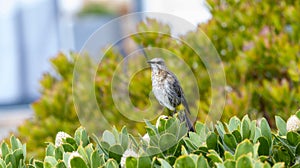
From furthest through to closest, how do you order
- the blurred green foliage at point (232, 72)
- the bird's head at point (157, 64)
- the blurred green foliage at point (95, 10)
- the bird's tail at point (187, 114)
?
the blurred green foliage at point (95, 10) → the blurred green foliage at point (232, 72) → the bird's tail at point (187, 114) → the bird's head at point (157, 64)

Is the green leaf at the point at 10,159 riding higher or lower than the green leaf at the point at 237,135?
lower

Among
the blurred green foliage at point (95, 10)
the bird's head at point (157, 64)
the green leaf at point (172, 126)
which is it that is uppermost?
the blurred green foliage at point (95, 10)

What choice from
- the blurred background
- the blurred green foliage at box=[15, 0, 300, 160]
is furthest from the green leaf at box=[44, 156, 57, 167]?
the blurred background

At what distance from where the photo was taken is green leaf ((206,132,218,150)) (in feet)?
6.81

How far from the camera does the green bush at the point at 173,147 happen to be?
6.34 feet

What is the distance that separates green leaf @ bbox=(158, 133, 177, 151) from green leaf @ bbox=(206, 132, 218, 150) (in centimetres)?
11

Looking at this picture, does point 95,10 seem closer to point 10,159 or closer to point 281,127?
point 10,159

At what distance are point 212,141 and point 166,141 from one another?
16 centimetres

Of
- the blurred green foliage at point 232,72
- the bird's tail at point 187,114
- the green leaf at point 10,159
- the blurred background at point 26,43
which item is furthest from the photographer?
the blurred background at point 26,43

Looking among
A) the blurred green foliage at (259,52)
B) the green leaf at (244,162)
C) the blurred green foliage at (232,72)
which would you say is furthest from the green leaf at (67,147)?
the blurred green foliage at (259,52)

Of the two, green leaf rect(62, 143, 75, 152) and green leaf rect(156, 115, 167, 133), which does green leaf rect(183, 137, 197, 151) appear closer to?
green leaf rect(156, 115, 167, 133)

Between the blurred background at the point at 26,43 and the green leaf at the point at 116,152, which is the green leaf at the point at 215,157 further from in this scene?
the blurred background at the point at 26,43

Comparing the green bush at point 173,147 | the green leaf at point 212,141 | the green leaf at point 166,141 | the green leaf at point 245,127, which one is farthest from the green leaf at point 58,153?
the green leaf at point 245,127

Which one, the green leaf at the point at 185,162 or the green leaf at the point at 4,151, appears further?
the green leaf at the point at 4,151
